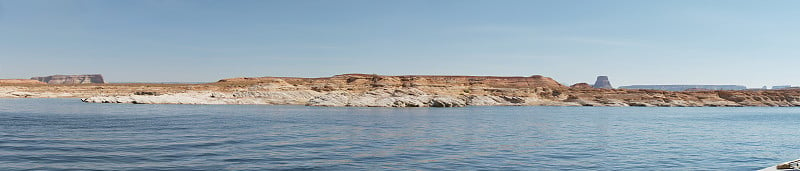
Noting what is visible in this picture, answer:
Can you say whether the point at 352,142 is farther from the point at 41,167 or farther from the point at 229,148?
the point at 41,167

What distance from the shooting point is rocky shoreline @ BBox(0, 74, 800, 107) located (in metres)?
94.7

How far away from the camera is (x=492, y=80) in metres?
149

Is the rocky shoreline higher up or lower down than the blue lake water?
higher up

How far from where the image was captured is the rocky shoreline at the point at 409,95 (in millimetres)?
94688

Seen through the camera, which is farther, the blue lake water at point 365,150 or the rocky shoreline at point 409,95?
the rocky shoreline at point 409,95

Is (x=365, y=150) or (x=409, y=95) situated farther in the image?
(x=409, y=95)

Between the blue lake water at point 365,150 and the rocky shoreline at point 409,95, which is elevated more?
the rocky shoreline at point 409,95

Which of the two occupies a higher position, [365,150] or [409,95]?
[409,95]

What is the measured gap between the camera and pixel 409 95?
320 feet

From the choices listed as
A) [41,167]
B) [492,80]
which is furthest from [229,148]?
[492,80]

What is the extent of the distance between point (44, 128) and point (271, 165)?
23.2 metres

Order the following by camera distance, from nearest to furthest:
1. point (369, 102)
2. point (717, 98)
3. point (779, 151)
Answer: point (779, 151), point (369, 102), point (717, 98)

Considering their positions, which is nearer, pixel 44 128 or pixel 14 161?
pixel 14 161

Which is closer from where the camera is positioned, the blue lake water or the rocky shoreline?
the blue lake water
